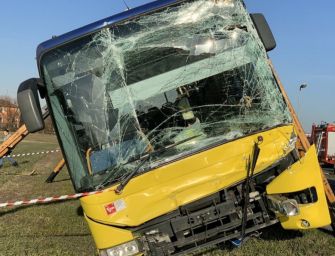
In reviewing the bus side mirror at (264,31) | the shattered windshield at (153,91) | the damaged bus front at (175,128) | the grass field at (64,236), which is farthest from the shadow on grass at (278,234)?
the bus side mirror at (264,31)

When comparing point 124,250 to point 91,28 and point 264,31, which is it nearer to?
point 91,28

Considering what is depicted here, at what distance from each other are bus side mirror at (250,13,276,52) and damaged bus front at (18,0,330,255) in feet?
0.06

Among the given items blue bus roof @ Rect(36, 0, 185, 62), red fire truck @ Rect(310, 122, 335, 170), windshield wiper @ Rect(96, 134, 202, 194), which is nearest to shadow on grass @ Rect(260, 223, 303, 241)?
windshield wiper @ Rect(96, 134, 202, 194)

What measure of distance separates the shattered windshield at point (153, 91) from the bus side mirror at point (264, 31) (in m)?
0.27

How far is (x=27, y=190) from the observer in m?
14.2

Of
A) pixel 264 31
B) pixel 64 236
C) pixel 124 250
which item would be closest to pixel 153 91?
pixel 264 31

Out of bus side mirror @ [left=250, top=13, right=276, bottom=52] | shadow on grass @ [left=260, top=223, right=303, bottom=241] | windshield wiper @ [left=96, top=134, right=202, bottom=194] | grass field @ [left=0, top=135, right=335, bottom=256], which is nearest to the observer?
windshield wiper @ [left=96, top=134, right=202, bottom=194]

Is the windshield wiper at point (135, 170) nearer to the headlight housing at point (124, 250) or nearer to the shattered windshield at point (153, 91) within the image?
the shattered windshield at point (153, 91)

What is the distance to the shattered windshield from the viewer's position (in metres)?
5.25

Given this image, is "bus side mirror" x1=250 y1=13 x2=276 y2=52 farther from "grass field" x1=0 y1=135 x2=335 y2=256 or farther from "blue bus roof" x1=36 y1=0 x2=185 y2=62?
"grass field" x1=0 y1=135 x2=335 y2=256

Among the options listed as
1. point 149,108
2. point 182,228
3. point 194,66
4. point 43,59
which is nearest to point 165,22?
point 194,66

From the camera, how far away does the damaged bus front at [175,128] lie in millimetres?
5043

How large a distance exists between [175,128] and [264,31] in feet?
5.36

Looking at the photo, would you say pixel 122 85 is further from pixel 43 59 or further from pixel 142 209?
pixel 142 209
